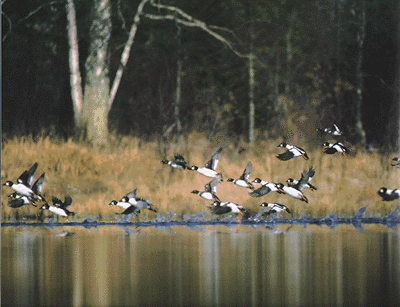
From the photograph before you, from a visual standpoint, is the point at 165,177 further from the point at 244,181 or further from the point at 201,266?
the point at 201,266

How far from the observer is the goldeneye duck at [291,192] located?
92.0 ft

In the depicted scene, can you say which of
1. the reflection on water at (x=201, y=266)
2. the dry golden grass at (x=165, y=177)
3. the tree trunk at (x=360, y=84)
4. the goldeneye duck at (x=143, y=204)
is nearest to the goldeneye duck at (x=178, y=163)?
the dry golden grass at (x=165, y=177)

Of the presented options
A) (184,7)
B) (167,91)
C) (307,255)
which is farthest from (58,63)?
(307,255)

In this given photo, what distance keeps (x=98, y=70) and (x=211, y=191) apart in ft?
28.8

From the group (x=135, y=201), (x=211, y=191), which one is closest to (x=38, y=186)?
(x=135, y=201)

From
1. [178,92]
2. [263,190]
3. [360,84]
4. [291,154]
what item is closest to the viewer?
[263,190]

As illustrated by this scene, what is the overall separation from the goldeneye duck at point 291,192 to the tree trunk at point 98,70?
29.6ft

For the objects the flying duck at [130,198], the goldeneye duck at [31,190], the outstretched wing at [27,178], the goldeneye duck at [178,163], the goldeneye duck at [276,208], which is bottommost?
the goldeneye duck at [276,208]

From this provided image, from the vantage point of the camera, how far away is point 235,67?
48.1m

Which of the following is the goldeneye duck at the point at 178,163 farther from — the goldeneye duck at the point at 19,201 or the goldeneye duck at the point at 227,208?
the goldeneye duck at the point at 19,201

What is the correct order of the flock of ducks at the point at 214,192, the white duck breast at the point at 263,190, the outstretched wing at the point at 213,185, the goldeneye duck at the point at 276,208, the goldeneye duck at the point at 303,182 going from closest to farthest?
the flock of ducks at the point at 214,192
the goldeneye duck at the point at 276,208
the white duck breast at the point at 263,190
the goldeneye duck at the point at 303,182
the outstretched wing at the point at 213,185

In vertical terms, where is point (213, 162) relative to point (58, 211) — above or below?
above

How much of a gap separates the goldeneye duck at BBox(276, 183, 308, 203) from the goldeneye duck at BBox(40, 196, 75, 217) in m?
3.60

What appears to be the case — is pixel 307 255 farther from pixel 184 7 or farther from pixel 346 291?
pixel 184 7
